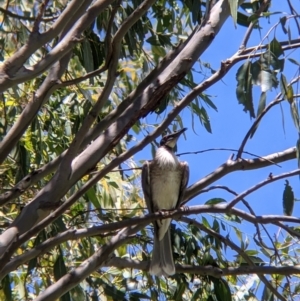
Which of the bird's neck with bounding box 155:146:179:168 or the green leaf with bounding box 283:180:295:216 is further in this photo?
the bird's neck with bounding box 155:146:179:168

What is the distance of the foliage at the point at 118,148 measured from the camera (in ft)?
9.36

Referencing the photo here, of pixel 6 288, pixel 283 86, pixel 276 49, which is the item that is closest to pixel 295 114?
pixel 283 86

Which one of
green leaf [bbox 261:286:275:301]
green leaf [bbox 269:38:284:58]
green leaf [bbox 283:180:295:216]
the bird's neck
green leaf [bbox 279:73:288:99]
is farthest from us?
the bird's neck

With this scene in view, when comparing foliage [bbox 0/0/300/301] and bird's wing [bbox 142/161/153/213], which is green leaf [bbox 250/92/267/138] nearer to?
foliage [bbox 0/0/300/301]

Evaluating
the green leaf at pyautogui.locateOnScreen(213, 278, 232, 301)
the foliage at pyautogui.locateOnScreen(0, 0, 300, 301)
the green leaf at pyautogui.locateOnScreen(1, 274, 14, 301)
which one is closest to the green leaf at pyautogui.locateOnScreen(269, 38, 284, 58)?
the foliage at pyautogui.locateOnScreen(0, 0, 300, 301)

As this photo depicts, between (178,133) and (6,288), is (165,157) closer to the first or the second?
(178,133)

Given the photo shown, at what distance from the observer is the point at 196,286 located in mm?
4012

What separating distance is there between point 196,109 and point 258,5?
60 centimetres

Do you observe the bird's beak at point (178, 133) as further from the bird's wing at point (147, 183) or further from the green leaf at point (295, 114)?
the green leaf at point (295, 114)

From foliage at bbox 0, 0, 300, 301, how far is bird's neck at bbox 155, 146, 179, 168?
17 centimetres

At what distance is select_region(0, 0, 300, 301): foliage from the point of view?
2.85m

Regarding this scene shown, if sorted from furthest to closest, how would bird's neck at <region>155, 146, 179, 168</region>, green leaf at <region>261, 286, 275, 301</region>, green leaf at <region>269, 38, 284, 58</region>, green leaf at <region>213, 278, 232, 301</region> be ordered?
bird's neck at <region>155, 146, 179, 168</region>, green leaf at <region>213, 278, 232, 301</region>, green leaf at <region>261, 286, 275, 301</region>, green leaf at <region>269, 38, 284, 58</region>

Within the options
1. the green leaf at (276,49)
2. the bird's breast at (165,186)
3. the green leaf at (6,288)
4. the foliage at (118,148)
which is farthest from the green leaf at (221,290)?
the green leaf at (276,49)

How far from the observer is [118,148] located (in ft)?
14.5
